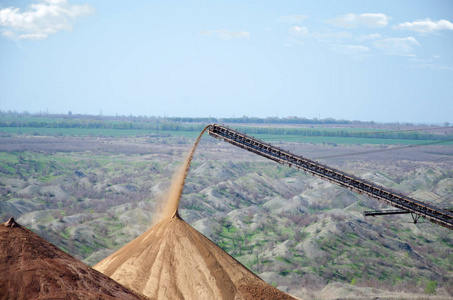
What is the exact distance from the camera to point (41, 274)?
18.8 m

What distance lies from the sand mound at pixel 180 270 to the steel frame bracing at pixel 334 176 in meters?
8.32

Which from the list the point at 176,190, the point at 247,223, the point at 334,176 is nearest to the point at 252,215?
the point at 247,223

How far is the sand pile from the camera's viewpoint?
77.0 feet

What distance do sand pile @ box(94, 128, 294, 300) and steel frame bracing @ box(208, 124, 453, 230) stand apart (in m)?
8.09

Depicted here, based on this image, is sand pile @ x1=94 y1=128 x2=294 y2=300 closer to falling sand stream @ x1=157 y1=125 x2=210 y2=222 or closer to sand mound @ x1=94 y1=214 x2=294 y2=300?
sand mound @ x1=94 y1=214 x2=294 y2=300

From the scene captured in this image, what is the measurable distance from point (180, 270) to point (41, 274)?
779cm

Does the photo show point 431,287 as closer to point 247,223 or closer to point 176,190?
point 247,223

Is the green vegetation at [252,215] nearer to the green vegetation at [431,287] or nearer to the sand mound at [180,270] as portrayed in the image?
the green vegetation at [431,287]

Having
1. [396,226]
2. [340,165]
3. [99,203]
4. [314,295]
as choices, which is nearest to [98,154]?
[99,203]

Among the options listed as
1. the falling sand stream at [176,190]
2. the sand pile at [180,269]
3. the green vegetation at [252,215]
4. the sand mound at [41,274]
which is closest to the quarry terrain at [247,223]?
the sand pile at [180,269]

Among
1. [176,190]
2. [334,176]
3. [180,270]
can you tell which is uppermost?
[334,176]

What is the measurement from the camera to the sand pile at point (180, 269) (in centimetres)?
2348

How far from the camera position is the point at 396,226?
74.0 m

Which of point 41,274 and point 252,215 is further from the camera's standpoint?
point 252,215
